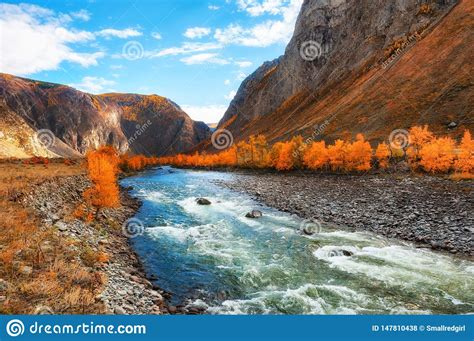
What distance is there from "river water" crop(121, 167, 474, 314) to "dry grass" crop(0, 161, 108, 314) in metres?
4.72

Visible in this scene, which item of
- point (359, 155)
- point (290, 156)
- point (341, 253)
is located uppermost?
point (290, 156)

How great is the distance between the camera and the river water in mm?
15695

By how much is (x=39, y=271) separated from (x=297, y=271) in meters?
→ 13.9

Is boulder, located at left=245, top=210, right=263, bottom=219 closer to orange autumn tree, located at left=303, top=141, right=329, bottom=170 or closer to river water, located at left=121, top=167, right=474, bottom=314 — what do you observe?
river water, located at left=121, top=167, right=474, bottom=314

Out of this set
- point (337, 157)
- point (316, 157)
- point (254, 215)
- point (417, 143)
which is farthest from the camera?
point (316, 157)

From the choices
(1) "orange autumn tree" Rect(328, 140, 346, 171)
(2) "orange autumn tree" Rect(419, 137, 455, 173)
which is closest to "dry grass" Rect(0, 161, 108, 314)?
(2) "orange autumn tree" Rect(419, 137, 455, 173)

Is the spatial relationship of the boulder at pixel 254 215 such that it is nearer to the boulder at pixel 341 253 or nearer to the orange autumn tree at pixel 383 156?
the boulder at pixel 341 253

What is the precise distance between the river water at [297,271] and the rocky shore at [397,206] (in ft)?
7.48

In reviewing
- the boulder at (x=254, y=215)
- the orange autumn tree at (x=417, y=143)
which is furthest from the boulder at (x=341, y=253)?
the orange autumn tree at (x=417, y=143)

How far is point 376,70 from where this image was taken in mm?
115688

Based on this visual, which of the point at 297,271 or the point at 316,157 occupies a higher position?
the point at 316,157

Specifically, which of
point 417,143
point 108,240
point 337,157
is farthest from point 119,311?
point 337,157

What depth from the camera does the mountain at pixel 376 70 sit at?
79.9m

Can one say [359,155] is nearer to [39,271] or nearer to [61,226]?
[61,226]
